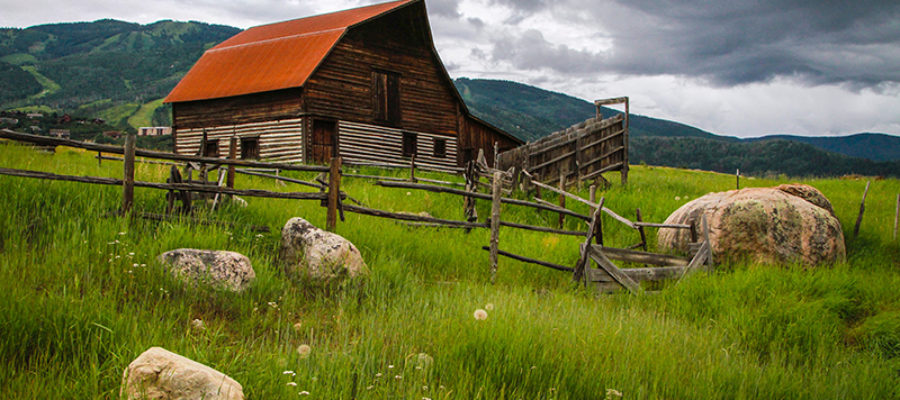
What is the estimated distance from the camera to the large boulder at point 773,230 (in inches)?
324

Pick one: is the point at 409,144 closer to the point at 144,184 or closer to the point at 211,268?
the point at 144,184

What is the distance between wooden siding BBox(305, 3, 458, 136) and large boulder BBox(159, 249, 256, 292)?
51.3 ft

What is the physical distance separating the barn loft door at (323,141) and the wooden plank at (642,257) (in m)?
15.2

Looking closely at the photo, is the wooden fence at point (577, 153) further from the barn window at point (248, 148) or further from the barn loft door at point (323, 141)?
the barn window at point (248, 148)

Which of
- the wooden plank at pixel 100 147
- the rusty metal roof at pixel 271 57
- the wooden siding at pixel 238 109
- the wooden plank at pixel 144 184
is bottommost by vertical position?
the wooden plank at pixel 144 184

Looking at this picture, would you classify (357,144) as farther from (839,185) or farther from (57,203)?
(839,185)

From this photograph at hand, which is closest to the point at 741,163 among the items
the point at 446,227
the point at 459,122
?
the point at 459,122

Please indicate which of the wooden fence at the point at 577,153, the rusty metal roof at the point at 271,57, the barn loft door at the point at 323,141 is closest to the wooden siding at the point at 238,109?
the rusty metal roof at the point at 271,57

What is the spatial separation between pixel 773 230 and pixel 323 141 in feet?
53.8

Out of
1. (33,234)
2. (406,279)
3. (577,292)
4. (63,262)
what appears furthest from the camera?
(577,292)

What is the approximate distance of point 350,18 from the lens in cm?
2284

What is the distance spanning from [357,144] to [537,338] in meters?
18.3

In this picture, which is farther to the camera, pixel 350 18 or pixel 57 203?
pixel 350 18

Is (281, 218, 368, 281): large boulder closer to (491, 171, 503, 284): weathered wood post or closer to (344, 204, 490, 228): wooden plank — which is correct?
(344, 204, 490, 228): wooden plank
